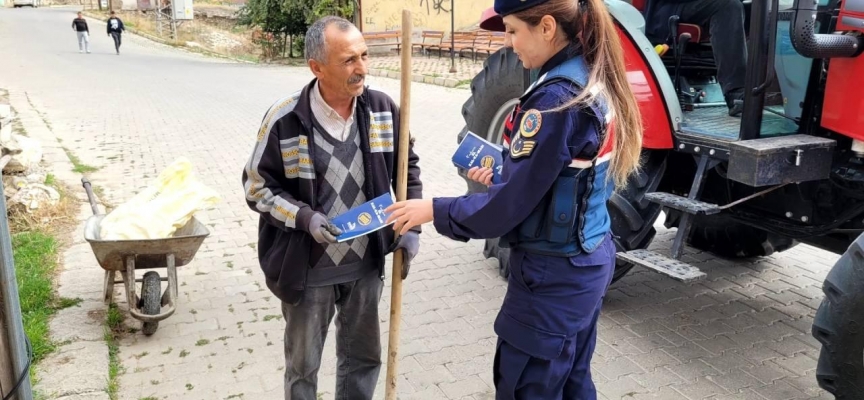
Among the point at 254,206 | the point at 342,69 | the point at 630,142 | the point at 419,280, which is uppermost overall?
the point at 342,69

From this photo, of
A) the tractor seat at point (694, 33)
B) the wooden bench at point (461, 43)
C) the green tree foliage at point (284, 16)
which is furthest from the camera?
the green tree foliage at point (284, 16)

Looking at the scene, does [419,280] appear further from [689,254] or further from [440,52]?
[440,52]

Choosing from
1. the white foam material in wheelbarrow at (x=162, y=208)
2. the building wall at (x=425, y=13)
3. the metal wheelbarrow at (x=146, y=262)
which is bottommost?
the metal wheelbarrow at (x=146, y=262)

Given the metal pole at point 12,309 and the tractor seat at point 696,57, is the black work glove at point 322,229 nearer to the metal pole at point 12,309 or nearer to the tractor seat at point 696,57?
the metal pole at point 12,309

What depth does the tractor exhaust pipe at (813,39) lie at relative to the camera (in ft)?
9.38

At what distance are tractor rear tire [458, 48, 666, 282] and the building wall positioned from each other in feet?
61.6

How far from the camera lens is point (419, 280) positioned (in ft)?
15.8

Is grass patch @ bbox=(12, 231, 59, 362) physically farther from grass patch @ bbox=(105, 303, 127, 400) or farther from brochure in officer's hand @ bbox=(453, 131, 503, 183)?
brochure in officer's hand @ bbox=(453, 131, 503, 183)

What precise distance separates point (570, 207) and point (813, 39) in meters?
1.62

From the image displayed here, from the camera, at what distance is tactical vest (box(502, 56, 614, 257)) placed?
1.99 metres

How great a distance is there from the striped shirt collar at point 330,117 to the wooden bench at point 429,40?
20097 mm

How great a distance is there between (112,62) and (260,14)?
→ 5180 millimetres

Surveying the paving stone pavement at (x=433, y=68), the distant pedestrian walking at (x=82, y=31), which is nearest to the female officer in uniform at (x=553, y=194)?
the paving stone pavement at (x=433, y=68)

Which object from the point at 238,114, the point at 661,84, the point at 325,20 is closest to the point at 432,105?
the point at 238,114
